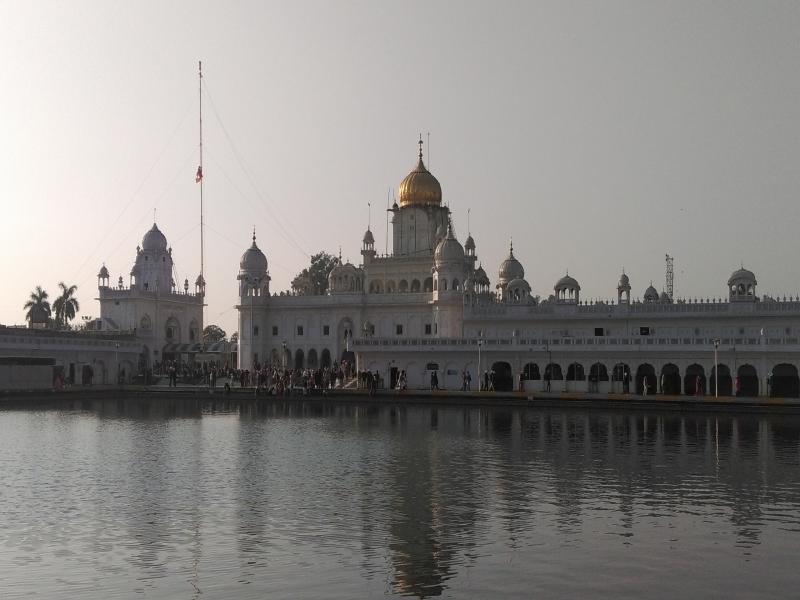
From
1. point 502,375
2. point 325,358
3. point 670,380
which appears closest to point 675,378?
point 670,380

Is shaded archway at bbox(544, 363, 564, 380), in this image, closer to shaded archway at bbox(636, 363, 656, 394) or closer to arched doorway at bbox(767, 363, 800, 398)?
shaded archway at bbox(636, 363, 656, 394)

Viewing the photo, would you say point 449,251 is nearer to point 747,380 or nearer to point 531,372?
point 531,372

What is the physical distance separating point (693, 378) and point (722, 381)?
53.9 inches

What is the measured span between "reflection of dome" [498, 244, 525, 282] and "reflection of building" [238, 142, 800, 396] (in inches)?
3.7

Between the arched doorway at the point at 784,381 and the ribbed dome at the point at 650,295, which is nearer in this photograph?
the arched doorway at the point at 784,381

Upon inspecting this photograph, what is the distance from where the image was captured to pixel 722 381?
155ft

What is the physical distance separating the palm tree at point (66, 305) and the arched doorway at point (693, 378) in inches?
2233

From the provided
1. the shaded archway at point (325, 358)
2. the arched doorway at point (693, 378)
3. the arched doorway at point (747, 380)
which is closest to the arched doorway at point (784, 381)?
the arched doorway at point (747, 380)

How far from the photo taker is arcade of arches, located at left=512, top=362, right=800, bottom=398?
44875 millimetres

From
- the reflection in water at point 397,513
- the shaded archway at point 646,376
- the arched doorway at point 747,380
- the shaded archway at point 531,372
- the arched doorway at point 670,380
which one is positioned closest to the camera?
the reflection in water at point 397,513

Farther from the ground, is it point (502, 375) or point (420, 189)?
point (420, 189)

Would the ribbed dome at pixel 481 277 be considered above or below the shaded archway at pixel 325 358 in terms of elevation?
above

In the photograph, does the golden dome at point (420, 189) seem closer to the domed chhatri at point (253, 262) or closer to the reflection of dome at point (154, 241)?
the domed chhatri at point (253, 262)

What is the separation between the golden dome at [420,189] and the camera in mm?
70438
